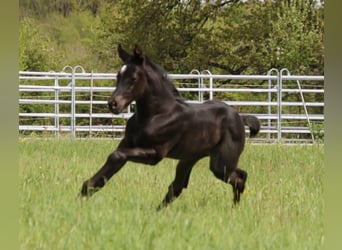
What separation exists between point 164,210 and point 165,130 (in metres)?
0.77

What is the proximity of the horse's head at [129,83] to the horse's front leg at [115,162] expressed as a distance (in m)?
0.28

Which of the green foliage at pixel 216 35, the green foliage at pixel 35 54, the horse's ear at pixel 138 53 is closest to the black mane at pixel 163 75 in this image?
the horse's ear at pixel 138 53

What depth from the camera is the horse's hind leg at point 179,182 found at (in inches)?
177

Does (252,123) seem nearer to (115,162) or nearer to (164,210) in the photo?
(115,162)

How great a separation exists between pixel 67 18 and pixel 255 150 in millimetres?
23920

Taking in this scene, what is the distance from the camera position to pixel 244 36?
23.8 m

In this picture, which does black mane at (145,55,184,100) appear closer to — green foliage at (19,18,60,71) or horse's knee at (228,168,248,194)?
horse's knee at (228,168,248,194)

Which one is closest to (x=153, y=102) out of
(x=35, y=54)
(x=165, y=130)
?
(x=165, y=130)

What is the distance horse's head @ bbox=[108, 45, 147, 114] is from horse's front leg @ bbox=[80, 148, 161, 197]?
0.93ft

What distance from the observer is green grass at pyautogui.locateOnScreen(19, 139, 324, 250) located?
260 cm

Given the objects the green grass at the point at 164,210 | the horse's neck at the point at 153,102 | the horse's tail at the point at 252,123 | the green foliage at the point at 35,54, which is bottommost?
the green grass at the point at 164,210

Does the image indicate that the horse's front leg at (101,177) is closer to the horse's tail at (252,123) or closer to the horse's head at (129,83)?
the horse's head at (129,83)

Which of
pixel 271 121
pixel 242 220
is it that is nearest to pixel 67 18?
pixel 271 121

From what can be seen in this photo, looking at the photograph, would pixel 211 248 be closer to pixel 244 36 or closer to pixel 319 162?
pixel 319 162
